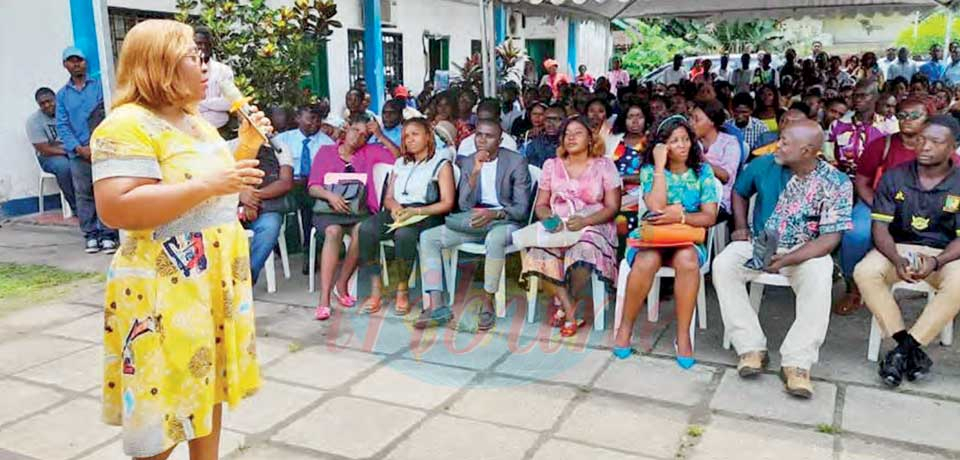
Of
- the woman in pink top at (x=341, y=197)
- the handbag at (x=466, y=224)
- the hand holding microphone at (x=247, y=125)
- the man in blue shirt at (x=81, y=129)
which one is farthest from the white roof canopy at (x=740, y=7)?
the hand holding microphone at (x=247, y=125)

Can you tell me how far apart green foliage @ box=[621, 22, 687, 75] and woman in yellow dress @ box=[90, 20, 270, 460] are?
2337 cm

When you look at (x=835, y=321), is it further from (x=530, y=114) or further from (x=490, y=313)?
(x=530, y=114)

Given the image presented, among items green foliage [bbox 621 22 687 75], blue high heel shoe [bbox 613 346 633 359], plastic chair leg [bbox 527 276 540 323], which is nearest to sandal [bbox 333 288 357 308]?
plastic chair leg [bbox 527 276 540 323]

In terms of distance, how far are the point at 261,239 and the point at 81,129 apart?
252 cm

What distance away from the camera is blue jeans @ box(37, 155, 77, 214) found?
670 cm

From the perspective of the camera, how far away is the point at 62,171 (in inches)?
264

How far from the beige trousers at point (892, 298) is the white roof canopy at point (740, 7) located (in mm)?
7145

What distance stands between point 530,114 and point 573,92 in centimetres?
167

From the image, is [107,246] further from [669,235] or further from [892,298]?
[892,298]

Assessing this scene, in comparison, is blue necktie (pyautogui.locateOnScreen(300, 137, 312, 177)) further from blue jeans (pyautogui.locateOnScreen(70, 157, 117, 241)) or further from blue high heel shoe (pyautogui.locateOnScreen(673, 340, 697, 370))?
blue high heel shoe (pyautogui.locateOnScreen(673, 340, 697, 370))

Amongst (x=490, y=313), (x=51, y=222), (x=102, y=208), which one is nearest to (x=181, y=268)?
(x=102, y=208)

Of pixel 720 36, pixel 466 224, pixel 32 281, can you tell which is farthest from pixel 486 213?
pixel 720 36

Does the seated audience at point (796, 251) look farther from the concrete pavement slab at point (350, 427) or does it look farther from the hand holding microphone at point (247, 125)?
the hand holding microphone at point (247, 125)

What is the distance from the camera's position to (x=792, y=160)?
12.2 feet
